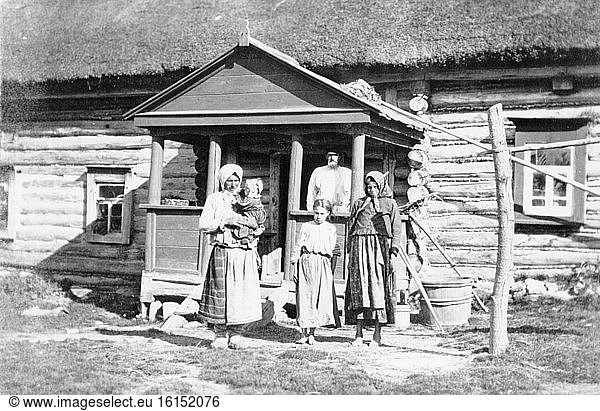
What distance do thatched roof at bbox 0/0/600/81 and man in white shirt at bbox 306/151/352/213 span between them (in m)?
2.10

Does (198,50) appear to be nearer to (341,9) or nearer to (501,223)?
(341,9)

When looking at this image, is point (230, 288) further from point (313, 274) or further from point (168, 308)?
point (168, 308)

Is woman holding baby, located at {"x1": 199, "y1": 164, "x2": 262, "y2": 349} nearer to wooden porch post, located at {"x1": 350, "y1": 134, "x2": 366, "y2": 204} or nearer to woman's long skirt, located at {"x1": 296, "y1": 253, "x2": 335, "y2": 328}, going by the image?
woman's long skirt, located at {"x1": 296, "y1": 253, "x2": 335, "y2": 328}

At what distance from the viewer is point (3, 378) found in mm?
6477

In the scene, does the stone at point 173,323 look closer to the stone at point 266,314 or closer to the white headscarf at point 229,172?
the stone at point 266,314

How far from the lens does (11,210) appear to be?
566 inches

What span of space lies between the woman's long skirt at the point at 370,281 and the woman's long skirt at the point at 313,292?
0.25m

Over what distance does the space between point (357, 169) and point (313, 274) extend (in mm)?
1773

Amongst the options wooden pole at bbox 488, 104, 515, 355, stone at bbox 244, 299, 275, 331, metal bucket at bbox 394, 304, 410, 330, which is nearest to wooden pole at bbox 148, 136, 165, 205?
stone at bbox 244, 299, 275, 331

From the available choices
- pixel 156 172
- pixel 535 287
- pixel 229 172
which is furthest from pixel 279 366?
pixel 535 287

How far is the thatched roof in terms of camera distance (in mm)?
10766

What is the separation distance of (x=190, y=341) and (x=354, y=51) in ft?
17.2

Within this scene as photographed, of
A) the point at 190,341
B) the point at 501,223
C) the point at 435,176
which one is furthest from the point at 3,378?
the point at 435,176

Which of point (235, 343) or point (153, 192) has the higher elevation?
point (153, 192)
